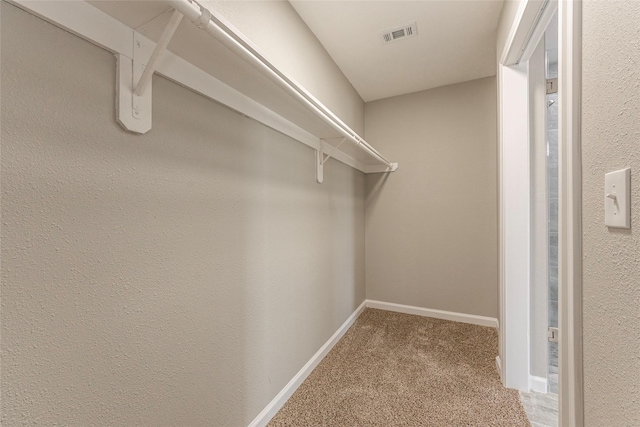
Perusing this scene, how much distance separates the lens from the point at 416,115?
2.62m

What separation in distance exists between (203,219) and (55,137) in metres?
Answer: 0.46

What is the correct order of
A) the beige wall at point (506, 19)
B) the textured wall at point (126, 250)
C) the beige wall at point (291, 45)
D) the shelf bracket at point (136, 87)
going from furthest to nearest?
the beige wall at point (506, 19) < the beige wall at point (291, 45) < the shelf bracket at point (136, 87) < the textured wall at point (126, 250)

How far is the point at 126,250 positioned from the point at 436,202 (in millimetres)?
2497

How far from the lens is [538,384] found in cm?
153

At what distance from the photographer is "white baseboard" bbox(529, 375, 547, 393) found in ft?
4.99

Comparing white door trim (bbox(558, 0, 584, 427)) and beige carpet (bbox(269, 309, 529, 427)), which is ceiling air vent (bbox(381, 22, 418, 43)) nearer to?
white door trim (bbox(558, 0, 584, 427))

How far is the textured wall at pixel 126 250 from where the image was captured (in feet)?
1.86

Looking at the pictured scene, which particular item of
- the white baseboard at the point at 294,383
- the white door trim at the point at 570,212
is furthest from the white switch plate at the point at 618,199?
the white baseboard at the point at 294,383

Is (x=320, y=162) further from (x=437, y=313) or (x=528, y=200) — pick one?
(x=437, y=313)

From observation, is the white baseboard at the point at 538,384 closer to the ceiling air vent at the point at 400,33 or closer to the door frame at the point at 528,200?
the door frame at the point at 528,200

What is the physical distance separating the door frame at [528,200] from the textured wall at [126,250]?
3.61ft

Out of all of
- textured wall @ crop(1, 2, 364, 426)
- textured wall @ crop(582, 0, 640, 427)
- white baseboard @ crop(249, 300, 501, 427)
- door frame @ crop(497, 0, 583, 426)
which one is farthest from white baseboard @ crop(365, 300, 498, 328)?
textured wall @ crop(582, 0, 640, 427)

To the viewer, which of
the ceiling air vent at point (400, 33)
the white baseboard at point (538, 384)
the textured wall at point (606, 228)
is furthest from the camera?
the ceiling air vent at point (400, 33)

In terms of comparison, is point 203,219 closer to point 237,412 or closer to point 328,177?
point 237,412
